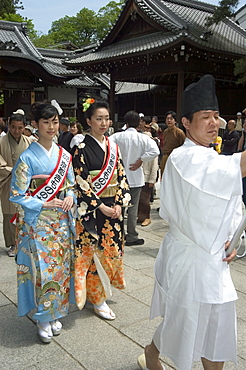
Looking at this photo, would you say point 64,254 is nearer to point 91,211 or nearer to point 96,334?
point 91,211

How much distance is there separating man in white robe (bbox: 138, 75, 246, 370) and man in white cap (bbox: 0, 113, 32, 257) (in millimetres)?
Answer: 2866

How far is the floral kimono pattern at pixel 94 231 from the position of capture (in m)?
2.96

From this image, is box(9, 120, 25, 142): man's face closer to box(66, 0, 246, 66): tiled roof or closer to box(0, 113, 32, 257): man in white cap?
box(0, 113, 32, 257): man in white cap

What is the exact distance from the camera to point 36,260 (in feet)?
8.70

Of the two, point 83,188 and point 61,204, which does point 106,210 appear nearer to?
point 83,188

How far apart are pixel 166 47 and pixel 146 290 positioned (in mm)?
9336

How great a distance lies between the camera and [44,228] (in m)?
2.68

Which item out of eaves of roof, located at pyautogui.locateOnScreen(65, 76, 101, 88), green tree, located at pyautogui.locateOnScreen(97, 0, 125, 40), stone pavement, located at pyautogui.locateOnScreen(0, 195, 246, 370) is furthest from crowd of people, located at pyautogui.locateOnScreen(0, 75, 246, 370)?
green tree, located at pyautogui.locateOnScreen(97, 0, 125, 40)

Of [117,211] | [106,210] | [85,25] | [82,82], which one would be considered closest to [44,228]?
[106,210]

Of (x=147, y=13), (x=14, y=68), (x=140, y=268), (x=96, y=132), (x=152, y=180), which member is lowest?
(x=140, y=268)

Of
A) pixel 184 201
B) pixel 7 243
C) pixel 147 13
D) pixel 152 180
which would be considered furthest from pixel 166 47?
pixel 184 201

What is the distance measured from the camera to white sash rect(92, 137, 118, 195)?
3049 millimetres

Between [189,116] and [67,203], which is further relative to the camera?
[67,203]

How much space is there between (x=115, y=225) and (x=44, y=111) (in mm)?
1070
